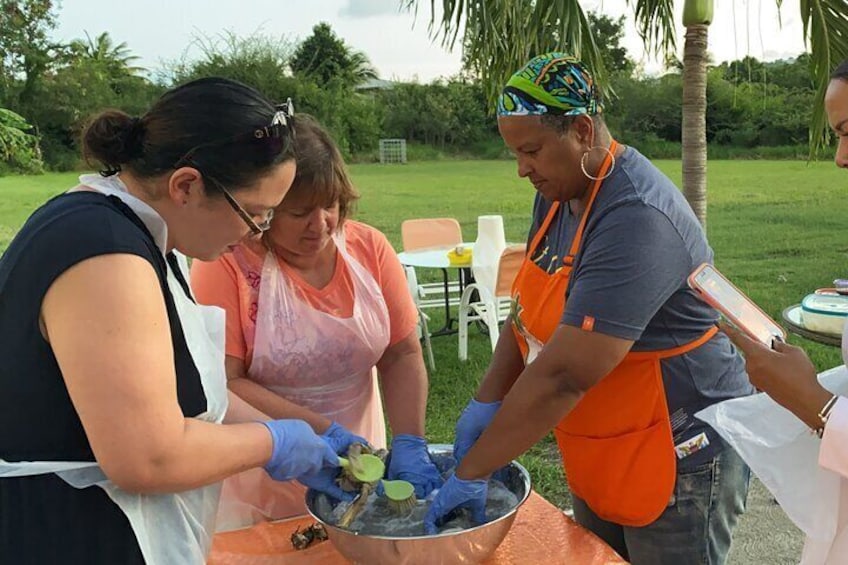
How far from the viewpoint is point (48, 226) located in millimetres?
935

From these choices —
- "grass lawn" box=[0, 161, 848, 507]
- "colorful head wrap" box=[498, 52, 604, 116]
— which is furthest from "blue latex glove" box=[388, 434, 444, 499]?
"grass lawn" box=[0, 161, 848, 507]

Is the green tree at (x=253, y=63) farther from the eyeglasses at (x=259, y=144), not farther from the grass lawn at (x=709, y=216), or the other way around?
the eyeglasses at (x=259, y=144)

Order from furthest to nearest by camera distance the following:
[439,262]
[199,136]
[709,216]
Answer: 1. [709,216]
2. [439,262]
3. [199,136]

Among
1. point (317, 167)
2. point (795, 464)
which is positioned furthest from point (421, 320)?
point (795, 464)

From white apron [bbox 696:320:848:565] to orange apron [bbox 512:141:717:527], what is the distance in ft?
0.34

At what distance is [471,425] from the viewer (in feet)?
5.30

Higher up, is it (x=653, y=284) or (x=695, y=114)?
(x=695, y=114)

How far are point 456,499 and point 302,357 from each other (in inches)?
19.6

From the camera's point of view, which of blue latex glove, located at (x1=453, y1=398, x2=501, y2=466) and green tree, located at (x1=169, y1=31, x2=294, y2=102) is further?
green tree, located at (x1=169, y1=31, x2=294, y2=102)

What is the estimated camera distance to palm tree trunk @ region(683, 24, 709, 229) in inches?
152

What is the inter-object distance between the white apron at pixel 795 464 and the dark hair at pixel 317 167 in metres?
0.87

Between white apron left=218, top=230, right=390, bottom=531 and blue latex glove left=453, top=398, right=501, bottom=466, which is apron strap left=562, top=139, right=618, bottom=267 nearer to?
blue latex glove left=453, top=398, right=501, bottom=466

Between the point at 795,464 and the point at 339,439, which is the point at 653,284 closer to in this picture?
the point at 795,464

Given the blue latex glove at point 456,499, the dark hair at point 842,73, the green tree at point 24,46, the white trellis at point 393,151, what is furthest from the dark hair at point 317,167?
the white trellis at point 393,151
